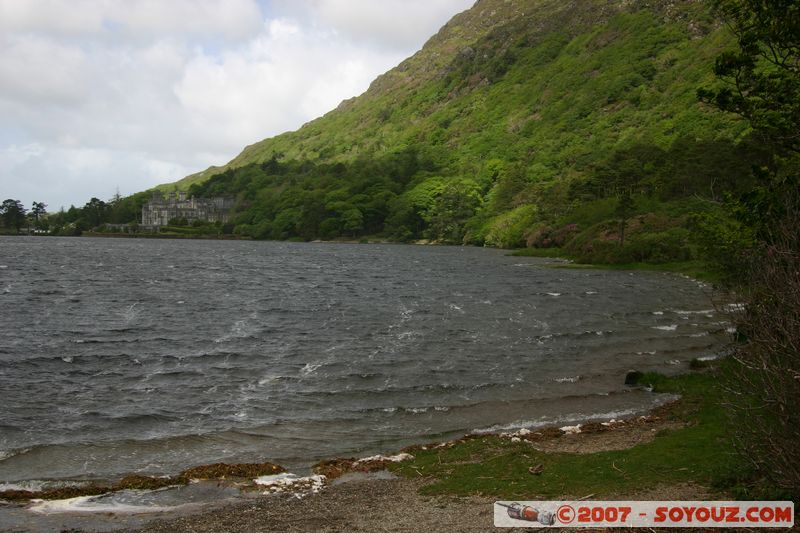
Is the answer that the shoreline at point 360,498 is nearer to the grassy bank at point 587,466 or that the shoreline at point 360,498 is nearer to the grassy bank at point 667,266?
the grassy bank at point 587,466

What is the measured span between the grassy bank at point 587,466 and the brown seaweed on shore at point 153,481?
4446mm

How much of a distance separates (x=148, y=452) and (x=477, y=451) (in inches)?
442

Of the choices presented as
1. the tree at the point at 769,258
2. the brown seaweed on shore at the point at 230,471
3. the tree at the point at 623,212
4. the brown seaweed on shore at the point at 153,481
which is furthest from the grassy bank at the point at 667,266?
the brown seaweed on shore at the point at 153,481

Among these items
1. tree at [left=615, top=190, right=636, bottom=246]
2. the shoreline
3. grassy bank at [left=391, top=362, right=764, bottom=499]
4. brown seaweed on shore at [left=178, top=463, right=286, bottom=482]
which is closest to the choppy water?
brown seaweed on shore at [left=178, top=463, right=286, bottom=482]

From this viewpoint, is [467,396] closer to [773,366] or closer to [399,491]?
[399,491]

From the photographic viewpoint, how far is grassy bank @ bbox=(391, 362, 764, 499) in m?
15.4

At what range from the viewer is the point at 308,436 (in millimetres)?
23812

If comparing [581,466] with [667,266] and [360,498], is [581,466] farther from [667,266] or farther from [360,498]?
[667,266]

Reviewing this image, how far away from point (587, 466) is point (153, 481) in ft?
40.8

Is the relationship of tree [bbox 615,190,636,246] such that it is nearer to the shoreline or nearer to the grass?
the grass

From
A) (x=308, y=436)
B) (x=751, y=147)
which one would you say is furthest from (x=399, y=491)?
(x=751, y=147)

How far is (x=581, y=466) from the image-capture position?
58.1ft

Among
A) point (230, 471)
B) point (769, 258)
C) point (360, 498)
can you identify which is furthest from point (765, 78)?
point (230, 471)

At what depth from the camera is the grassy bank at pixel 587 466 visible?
15.4 metres
